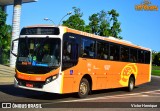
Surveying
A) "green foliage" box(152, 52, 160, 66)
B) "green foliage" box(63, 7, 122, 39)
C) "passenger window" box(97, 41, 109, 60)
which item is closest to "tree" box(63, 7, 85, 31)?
"green foliage" box(63, 7, 122, 39)

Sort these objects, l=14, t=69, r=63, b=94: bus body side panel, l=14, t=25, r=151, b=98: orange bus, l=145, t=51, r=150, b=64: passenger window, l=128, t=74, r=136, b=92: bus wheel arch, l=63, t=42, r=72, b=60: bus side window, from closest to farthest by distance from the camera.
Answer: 1. l=14, t=69, r=63, b=94: bus body side panel
2. l=14, t=25, r=151, b=98: orange bus
3. l=63, t=42, r=72, b=60: bus side window
4. l=128, t=74, r=136, b=92: bus wheel arch
5. l=145, t=51, r=150, b=64: passenger window

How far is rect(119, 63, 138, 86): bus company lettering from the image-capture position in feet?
67.9

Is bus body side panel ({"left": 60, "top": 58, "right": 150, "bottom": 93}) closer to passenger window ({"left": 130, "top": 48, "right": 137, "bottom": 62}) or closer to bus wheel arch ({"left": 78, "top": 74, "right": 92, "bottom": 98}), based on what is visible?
bus wheel arch ({"left": 78, "top": 74, "right": 92, "bottom": 98})

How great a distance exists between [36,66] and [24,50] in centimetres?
103

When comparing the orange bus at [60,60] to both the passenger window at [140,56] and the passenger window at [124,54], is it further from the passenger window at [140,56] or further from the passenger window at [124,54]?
the passenger window at [140,56]

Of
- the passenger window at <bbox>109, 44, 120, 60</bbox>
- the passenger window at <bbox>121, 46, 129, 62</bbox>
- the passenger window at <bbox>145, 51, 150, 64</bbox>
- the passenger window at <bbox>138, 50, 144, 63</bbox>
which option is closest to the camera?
the passenger window at <bbox>109, 44, 120, 60</bbox>

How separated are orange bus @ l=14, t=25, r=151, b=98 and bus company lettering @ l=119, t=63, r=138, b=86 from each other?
2.58 m

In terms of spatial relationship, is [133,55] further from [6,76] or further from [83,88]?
[6,76]

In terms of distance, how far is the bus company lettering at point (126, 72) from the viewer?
2069cm

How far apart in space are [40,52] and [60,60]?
86cm

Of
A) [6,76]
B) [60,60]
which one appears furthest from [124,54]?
[6,76]

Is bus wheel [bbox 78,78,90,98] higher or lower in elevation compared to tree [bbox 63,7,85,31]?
lower

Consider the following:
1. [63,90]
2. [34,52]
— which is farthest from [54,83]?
[34,52]

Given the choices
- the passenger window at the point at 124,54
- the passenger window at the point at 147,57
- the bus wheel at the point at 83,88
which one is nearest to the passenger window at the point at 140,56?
the passenger window at the point at 147,57
